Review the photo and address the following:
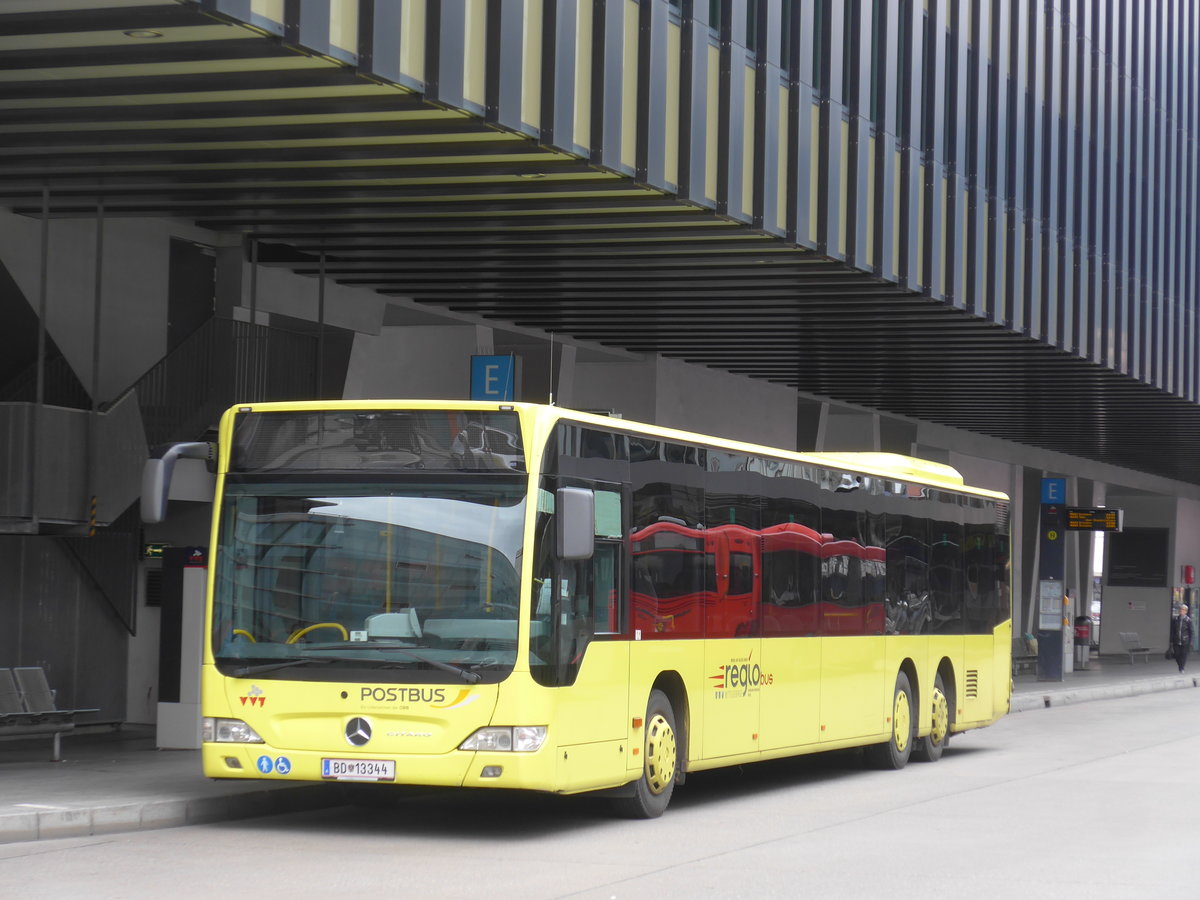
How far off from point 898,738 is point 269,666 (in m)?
8.45

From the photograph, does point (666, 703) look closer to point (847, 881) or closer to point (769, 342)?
point (847, 881)

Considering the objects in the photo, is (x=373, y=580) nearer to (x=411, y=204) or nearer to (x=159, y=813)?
(x=159, y=813)

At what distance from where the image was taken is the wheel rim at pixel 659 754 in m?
13.1

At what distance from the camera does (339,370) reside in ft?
72.7

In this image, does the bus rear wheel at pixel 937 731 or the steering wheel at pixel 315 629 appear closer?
the steering wheel at pixel 315 629

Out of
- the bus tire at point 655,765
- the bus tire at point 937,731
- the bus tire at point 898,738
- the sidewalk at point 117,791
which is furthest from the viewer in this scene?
the bus tire at point 937,731

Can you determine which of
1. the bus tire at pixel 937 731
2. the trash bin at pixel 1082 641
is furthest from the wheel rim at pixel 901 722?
the trash bin at pixel 1082 641

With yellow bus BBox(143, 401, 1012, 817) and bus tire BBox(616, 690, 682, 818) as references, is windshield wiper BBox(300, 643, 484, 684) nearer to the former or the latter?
yellow bus BBox(143, 401, 1012, 817)

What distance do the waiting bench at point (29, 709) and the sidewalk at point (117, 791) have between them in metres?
0.21

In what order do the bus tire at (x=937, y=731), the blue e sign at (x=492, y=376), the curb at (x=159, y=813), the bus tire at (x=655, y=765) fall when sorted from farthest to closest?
the blue e sign at (x=492, y=376), the bus tire at (x=937, y=731), the bus tire at (x=655, y=765), the curb at (x=159, y=813)

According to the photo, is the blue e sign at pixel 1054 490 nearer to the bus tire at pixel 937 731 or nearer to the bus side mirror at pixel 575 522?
the bus tire at pixel 937 731

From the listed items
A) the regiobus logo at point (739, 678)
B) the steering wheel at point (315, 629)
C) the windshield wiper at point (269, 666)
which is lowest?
the regiobus logo at point (739, 678)

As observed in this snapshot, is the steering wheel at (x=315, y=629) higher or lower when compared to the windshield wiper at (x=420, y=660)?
higher

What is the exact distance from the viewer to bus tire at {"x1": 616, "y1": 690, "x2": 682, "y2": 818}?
1301cm
